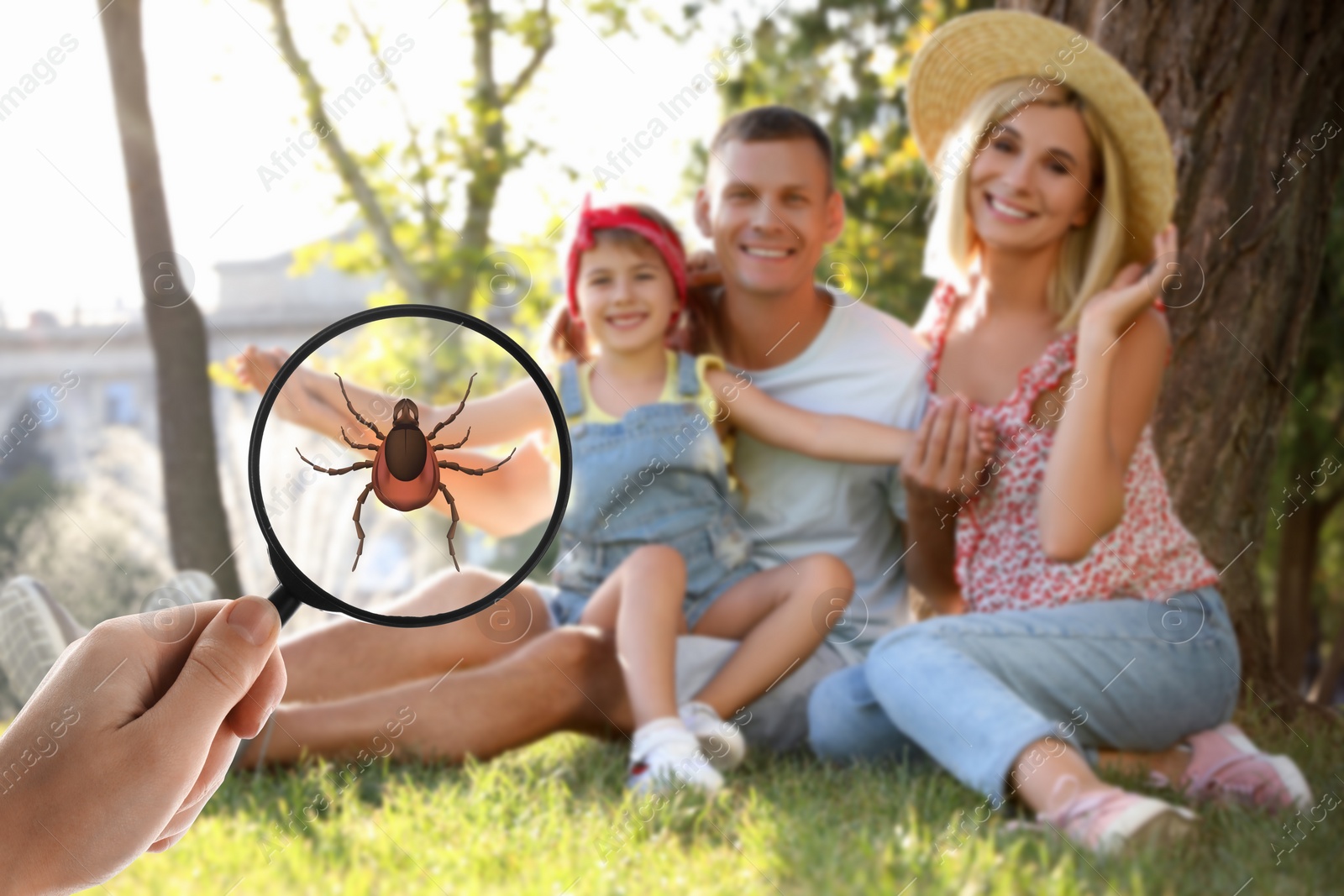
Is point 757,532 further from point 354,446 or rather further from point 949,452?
point 354,446

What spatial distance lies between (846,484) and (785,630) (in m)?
0.61

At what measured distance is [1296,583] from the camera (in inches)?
408

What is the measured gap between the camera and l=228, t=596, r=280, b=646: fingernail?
1251 mm

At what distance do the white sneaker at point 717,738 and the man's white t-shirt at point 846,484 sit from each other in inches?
27.3

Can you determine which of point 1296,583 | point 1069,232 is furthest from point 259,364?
point 1296,583

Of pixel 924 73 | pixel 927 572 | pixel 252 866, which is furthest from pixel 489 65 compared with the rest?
pixel 252 866

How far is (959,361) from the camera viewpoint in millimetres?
3465

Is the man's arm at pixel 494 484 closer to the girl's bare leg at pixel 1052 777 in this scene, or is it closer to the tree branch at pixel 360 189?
the girl's bare leg at pixel 1052 777

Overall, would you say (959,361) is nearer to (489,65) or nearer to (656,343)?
(656,343)

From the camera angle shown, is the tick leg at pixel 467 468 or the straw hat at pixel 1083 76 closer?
the tick leg at pixel 467 468

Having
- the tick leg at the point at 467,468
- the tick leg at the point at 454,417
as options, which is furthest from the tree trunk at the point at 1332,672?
the tick leg at the point at 454,417

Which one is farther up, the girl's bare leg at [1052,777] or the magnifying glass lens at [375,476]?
the magnifying glass lens at [375,476]

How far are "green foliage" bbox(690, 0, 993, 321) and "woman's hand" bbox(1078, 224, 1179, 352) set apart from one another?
3.68m

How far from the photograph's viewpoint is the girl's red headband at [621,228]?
335cm
